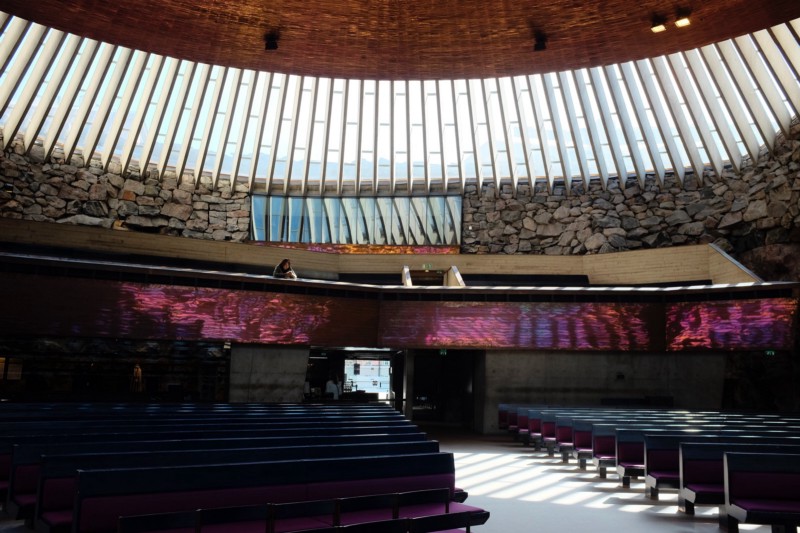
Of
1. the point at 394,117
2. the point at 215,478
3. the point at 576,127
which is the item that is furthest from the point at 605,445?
the point at 394,117

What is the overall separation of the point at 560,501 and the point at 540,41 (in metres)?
6.83

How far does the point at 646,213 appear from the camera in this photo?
19109 millimetres

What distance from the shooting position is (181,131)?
18.8m

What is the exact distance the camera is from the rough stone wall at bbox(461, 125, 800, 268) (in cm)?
1617

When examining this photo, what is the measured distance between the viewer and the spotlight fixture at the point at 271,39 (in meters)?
9.91

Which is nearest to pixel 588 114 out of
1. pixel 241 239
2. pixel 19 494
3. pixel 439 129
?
pixel 439 129

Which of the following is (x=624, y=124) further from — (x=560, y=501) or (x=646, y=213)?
(x=560, y=501)

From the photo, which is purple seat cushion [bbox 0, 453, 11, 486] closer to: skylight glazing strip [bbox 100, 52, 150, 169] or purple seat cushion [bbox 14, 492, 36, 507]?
purple seat cushion [bbox 14, 492, 36, 507]

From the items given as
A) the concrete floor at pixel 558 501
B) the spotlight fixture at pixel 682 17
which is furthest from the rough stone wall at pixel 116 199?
the spotlight fixture at pixel 682 17

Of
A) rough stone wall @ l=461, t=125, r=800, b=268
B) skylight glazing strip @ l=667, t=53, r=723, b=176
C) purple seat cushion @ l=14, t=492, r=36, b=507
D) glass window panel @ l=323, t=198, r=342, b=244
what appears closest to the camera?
purple seat cushion @ l=14, t=492, r=36, b=507

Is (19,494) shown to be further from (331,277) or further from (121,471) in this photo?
(331,277)

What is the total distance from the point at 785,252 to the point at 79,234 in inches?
704

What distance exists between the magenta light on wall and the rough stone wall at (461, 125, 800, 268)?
14.8 ft

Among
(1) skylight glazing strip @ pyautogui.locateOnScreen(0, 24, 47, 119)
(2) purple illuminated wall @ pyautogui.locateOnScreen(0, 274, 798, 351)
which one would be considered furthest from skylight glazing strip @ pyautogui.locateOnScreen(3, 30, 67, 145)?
(2) purple illuminated wall @ pyautogui.locateOnScreen(0, 274, 798, 351)
